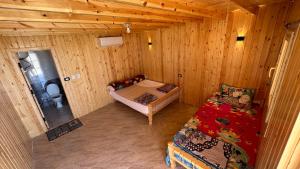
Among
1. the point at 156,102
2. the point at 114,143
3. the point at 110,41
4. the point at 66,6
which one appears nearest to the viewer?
the point at 66,6

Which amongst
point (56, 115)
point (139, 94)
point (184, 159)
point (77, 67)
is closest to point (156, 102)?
point (139, 94)

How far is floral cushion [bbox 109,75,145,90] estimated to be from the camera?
4.67 meters

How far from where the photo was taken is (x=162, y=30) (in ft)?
14.3

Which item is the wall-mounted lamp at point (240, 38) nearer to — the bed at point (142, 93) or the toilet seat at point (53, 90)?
the bed at point (142, 93)

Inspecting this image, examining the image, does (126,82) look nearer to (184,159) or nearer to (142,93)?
(142,93)

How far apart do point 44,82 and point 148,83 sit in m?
4.08

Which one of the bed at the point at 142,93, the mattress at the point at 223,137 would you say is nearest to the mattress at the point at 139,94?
the bed at the point at 142,93

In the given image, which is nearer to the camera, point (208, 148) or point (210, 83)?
point (208, 148)

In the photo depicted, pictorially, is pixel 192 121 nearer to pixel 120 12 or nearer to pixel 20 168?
pixel 120 12

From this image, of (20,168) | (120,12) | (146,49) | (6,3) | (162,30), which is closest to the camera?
(6,3)

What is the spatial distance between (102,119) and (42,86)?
315 cm

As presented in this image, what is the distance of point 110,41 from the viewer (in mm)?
4391

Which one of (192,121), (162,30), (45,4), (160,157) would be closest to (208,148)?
(192,121)

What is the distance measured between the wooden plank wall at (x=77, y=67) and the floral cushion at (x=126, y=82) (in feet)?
0.96
